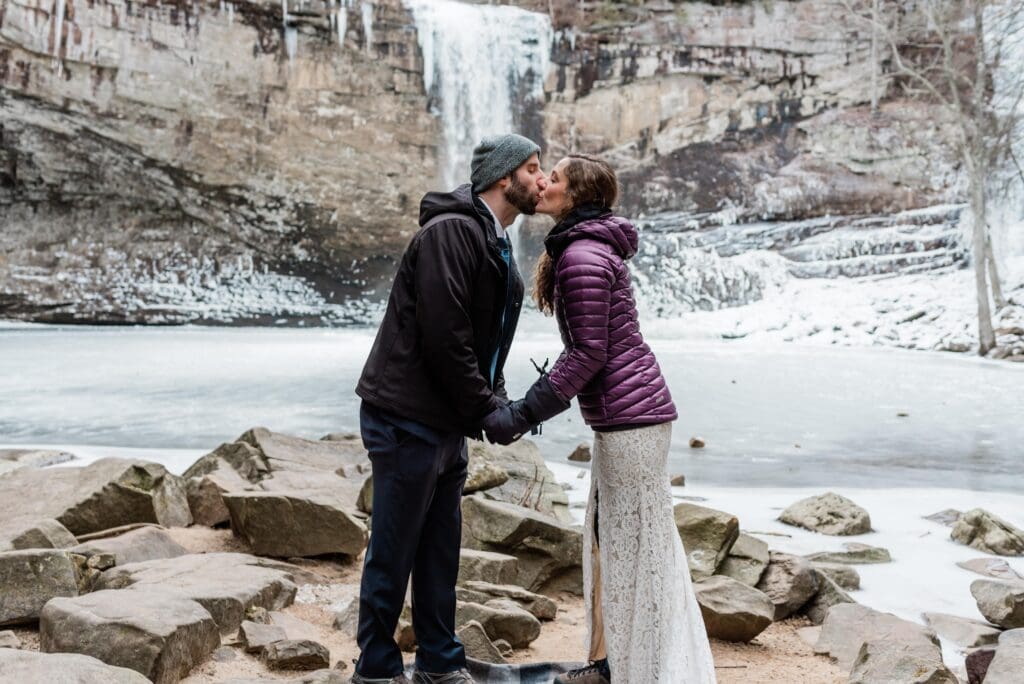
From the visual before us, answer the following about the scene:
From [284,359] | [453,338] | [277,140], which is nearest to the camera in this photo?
[453,338]

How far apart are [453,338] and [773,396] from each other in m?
10.4

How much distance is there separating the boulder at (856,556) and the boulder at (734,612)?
131 cm

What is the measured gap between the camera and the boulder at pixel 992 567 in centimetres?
485

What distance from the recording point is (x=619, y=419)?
2.78 meters

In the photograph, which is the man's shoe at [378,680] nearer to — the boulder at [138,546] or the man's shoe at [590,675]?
the man's shoe at [590,675]

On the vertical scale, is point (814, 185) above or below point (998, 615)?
above

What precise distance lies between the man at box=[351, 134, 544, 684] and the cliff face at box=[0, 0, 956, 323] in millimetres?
22249

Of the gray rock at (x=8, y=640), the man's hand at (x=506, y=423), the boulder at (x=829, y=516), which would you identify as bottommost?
the boulder at (x=829, y=516)

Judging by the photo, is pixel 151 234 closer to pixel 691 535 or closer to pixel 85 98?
pixel 85 98

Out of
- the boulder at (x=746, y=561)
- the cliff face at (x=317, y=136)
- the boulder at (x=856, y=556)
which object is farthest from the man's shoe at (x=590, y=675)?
the cliff face at (x=317, y=136)

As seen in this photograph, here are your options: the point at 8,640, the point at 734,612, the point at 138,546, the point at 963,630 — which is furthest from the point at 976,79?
the point at 8,640

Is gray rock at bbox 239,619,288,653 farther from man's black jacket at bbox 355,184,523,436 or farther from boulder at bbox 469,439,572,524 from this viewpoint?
boulder at bbox 469,439,572,524

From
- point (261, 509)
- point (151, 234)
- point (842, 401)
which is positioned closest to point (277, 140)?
point (151, 234)

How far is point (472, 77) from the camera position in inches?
1024
